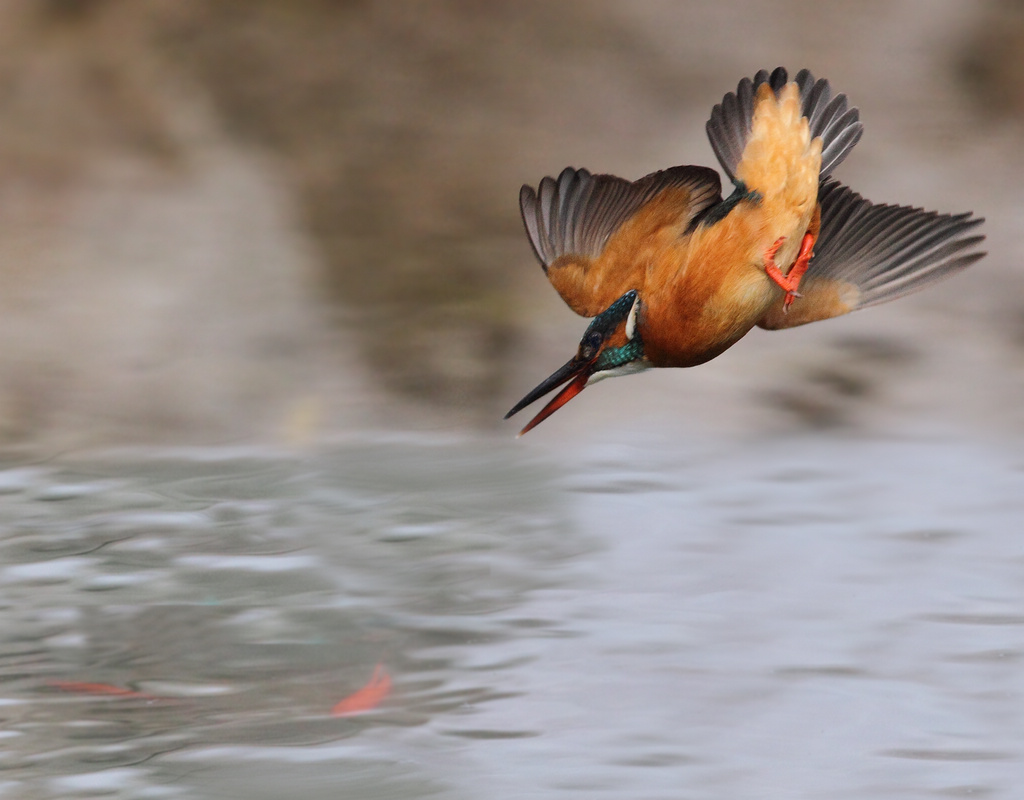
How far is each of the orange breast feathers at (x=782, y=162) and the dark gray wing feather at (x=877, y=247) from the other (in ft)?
0.48

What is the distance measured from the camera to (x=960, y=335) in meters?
4.29

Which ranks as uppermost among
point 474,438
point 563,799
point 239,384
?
point 239,384

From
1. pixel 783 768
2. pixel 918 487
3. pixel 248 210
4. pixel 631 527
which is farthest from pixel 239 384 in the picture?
pixel 783 768

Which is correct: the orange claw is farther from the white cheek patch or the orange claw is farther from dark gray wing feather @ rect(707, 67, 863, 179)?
dark gray wing feather @ rect(707, 67, 863, 179)

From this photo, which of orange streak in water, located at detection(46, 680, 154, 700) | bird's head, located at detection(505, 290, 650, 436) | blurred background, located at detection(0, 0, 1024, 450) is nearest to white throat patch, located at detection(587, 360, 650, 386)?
bird's head, located at detection(505, 290, 650, 436)

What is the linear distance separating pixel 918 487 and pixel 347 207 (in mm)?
1940

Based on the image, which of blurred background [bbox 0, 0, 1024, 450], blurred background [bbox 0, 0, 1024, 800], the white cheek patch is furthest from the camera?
blurred background [bbox 0, 0, 1024, 450]

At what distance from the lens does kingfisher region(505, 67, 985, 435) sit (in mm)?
2137

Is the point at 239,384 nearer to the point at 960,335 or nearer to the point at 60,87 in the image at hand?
the point at 60,87

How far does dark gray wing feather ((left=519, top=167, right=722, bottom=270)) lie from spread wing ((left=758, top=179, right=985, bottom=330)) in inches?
7.7

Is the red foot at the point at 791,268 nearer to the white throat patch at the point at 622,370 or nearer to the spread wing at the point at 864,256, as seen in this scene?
the spread wing at the point at 864,256

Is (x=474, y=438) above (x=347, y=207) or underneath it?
underneath

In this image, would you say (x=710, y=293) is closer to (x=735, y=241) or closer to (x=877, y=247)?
(x=735, y=241)

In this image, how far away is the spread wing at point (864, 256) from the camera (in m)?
2.29
